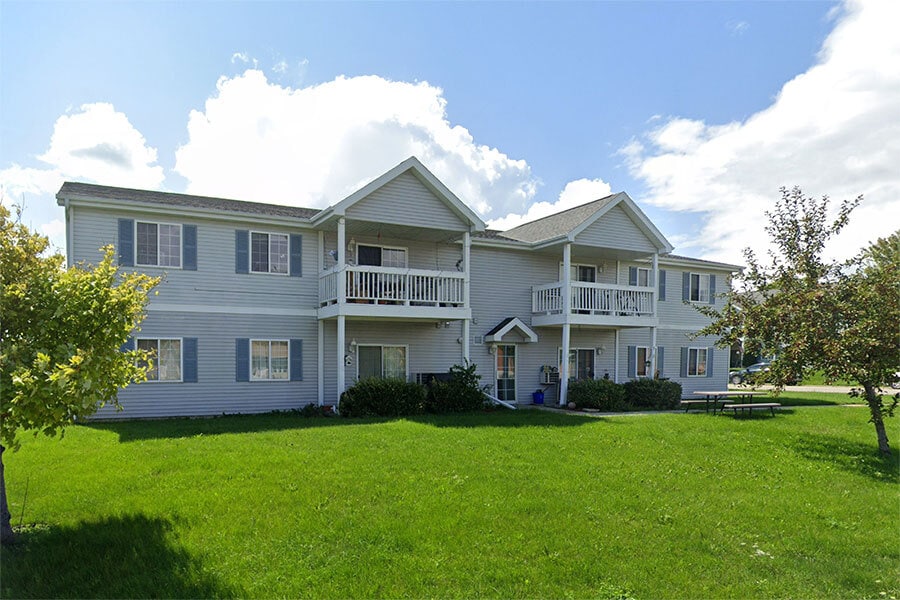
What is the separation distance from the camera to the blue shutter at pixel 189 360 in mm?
14797

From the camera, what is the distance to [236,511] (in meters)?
6.42

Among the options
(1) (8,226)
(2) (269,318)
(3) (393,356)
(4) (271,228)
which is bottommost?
(3) (393,356)

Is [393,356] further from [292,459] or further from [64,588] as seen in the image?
[64,588]

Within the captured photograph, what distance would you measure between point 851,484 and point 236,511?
362 inches

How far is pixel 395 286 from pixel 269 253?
150 inches

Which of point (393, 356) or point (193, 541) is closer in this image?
point (193, 541)

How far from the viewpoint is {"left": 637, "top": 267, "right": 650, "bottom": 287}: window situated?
22.2 metres

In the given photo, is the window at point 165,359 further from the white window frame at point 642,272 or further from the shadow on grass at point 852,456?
the white window frame at point 642,272

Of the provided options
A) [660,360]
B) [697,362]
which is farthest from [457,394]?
[697,362]

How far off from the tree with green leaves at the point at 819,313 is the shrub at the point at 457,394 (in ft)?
22.1

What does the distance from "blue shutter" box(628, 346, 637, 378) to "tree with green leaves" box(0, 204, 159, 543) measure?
1889 centimetres

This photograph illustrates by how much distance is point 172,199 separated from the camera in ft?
51.6


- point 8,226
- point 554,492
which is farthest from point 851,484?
point 8,226

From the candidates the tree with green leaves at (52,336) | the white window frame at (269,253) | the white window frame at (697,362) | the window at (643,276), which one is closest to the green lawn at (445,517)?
the tree with green leaves at (52,336)
